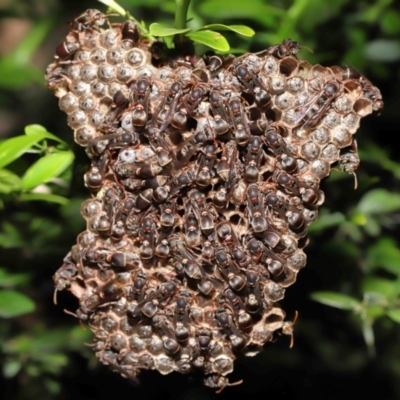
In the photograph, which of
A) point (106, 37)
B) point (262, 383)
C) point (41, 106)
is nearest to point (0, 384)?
point (262, 383)

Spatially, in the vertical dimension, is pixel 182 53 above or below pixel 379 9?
below

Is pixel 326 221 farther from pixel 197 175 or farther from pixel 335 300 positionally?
pixel 197 175

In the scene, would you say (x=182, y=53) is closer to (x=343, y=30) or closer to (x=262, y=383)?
(x=343, y=30)

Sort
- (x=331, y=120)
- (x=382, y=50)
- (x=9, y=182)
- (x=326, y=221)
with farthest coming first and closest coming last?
(x=382, y=50), (x=326, y=221), (x=9, y=182), (x=331, y=120)

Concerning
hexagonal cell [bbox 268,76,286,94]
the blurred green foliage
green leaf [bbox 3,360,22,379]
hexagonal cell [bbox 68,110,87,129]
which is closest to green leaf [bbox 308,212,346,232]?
the blurred green foliage

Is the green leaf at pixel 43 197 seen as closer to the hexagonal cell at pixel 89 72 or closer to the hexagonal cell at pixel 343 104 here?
the hexagonal cell at pixel 89 72

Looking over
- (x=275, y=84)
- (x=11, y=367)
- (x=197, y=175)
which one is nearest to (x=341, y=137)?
(x=275, y=84)

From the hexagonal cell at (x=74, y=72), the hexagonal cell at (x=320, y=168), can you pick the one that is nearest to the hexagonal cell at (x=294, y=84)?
the hexagonal cell at (x=320, y=168)
